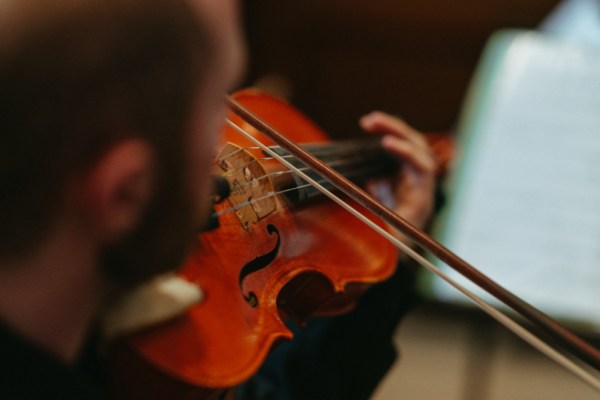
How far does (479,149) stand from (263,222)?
775 mm

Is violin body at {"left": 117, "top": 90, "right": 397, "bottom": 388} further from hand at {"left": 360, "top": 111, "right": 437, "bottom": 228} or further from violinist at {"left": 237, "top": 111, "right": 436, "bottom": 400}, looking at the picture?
hand at {"left": 360, "top": 111, "right": 437, "bottom": 228}

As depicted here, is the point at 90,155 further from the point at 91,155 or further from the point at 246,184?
the point at 246,184

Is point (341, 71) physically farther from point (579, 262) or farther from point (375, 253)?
point (375, 253)

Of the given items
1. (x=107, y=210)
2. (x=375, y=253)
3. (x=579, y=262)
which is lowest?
(x=579, y=262)

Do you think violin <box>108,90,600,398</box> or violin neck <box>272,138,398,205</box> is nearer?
violin <box>108,90,600,398</box>

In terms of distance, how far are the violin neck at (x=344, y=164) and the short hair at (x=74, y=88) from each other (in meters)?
0.26

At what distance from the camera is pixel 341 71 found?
1549mm

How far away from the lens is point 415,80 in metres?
1.51

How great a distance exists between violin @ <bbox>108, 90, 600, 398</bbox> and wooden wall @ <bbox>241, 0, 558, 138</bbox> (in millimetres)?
816

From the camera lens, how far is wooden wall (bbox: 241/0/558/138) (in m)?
1.43

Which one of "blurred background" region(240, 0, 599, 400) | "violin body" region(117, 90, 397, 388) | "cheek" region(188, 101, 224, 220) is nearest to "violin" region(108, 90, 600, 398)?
"violin body" region(117, 90, 397, 388)

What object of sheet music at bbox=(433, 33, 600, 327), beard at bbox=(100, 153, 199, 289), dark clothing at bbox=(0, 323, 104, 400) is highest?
beard at bbox=(100, 153, 199, 289)

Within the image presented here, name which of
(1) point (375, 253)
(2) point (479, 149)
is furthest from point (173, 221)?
(2) point (479, 149)

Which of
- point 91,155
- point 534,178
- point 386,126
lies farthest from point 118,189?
point 534,178
